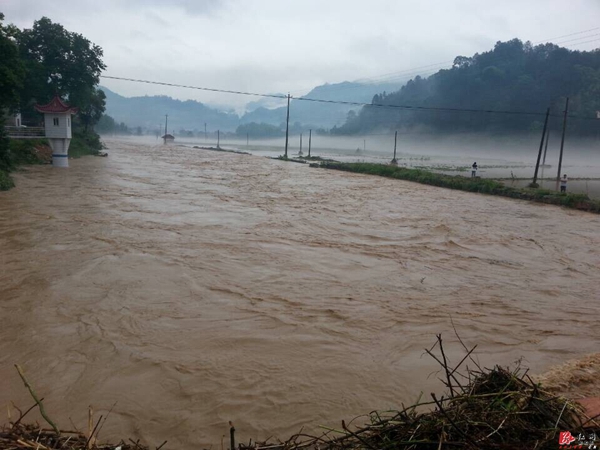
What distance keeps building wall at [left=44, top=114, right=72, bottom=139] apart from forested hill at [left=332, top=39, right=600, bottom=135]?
46.6m

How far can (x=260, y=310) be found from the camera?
5.26m

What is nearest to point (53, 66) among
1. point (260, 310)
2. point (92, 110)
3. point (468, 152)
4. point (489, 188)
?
point (92, 110)

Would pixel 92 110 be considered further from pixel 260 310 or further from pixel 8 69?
pixel 260 310

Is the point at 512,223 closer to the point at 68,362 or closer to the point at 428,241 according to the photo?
the point at 428,241

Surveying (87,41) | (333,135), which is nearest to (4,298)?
(87,41)

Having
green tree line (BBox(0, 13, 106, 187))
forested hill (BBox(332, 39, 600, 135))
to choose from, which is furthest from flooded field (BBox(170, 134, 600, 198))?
green tree line (BBox(0, 13, 106, 187))

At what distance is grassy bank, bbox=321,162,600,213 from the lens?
14414mm

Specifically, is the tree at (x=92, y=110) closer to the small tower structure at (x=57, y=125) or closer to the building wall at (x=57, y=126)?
the small tower structure at (x=57, y=125)

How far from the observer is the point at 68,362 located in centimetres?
392

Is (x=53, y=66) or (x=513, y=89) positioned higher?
(x=513, y=89)

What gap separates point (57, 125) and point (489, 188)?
19486 mm

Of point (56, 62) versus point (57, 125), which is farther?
point (56, 62)

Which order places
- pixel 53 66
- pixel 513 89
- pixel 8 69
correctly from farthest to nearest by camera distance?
pixel 513 89, pixel 53 66, pixel 8 69

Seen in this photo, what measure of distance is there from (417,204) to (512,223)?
3365 mm
